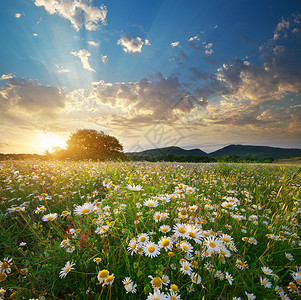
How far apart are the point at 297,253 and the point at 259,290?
111 cm

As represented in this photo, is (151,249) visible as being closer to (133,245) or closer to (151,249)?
(151,249)

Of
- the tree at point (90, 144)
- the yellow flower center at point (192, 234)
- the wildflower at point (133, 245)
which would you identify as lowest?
the wildflower at point (133, 245)

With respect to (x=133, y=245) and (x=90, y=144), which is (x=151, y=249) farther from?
(x=90, y=144)

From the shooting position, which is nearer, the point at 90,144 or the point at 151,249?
the point at 151,249

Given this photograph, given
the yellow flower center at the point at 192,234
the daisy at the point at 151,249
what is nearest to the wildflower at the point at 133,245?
the daisy at the point at 151,249

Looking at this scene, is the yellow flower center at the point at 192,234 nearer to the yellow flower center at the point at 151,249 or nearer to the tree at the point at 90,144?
the yellow flower center at the point at 151,249

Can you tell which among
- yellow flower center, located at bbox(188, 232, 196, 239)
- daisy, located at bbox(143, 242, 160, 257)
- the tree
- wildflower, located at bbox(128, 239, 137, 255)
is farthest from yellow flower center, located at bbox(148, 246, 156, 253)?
the tree

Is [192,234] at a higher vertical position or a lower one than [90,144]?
lower

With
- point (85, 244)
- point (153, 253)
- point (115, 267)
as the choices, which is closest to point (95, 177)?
point (85, 244)

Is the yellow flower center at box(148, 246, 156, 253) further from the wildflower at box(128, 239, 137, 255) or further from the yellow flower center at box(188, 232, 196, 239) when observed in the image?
the yellow flower center at box(188, 232, 196, 239)

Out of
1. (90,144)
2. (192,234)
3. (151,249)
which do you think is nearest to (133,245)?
(151,249)

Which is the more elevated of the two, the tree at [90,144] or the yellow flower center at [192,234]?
the tree at [90,144]

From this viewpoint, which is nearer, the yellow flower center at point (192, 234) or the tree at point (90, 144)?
the yellow flower center at point (192, 234)

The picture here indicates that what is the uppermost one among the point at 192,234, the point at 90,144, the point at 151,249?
the point at 90,144
